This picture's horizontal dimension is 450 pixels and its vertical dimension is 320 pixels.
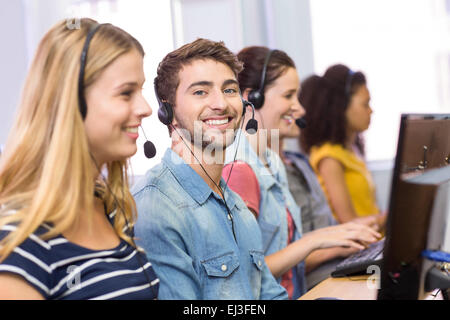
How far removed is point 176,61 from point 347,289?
0.63m

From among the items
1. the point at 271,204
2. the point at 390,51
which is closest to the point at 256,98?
the point at 271,204

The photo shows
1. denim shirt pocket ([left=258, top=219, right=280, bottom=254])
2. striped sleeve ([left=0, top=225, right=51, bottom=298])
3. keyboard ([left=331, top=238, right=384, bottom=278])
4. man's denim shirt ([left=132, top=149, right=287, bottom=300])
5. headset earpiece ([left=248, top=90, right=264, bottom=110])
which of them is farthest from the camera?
headset earpiece ([left=248, top=90, right=264, bottom=110])

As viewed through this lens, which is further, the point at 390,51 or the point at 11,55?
the point at 390,51

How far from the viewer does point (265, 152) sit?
1596 millimetres

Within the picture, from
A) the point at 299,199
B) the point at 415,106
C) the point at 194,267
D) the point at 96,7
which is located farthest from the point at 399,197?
the point at 415,106

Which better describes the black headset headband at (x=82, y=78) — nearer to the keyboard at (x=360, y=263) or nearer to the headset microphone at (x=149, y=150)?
the headset microphone at (x=149, y=150)

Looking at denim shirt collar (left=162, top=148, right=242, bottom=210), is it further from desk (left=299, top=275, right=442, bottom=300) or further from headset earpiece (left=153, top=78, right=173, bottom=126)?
desk (left=299, top=275, right=442, bottom=300)

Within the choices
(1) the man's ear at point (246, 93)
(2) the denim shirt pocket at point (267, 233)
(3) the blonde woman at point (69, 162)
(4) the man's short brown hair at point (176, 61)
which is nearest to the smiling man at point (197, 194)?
(4) the man's short brown hair at point (176, 61)

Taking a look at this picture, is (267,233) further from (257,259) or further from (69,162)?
(69,162)

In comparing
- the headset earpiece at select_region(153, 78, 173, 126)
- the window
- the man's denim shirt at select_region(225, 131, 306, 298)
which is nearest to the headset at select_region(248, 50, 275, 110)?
the man's denim shirt at select_region(225, 131, 306, 298)

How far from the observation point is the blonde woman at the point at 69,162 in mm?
750

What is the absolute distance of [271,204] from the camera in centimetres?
148

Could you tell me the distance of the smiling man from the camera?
3.35 feet
